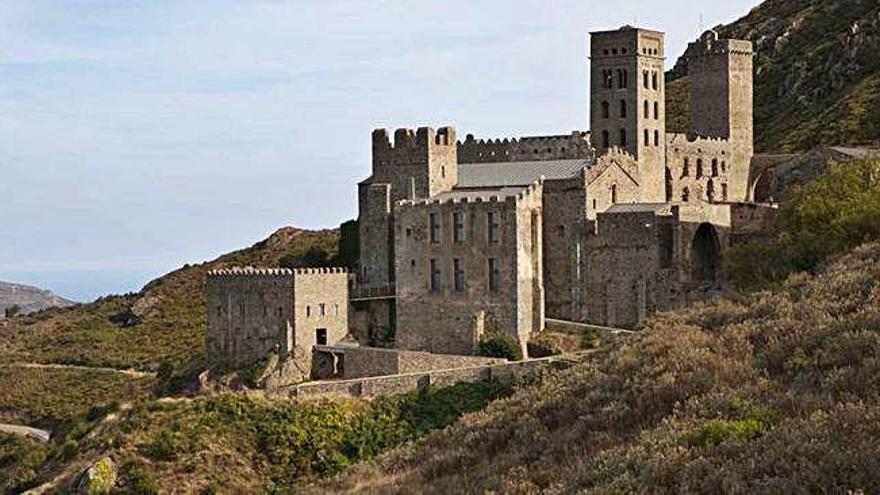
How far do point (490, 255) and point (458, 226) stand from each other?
1708 millimetres

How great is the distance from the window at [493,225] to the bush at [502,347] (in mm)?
3535

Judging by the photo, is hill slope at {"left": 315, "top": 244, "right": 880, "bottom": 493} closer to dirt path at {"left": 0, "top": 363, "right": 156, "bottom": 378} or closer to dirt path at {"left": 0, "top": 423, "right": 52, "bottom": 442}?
dirt path at {"left": 0, "top": 423, "right": 52, "bottom": 442}

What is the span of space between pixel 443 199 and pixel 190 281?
138 feet

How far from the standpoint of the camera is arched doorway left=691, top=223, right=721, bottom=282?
2167 inches

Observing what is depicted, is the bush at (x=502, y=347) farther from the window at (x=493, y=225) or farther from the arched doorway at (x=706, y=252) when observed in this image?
the arched doorway at (x=706, y=252)

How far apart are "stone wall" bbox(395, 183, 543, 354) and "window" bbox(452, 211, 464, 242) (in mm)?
74

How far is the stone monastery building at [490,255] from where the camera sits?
53312 mm

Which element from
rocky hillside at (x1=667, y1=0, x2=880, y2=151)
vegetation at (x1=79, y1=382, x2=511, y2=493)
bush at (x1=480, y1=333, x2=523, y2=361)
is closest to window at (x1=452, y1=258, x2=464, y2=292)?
bush at (x1=480, y1=333, x2=523, y2=361)

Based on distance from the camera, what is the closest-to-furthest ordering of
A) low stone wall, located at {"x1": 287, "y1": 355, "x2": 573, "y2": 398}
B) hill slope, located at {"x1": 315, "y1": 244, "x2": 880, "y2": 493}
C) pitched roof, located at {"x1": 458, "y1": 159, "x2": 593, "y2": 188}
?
1. hill slope, located at {"x1": 315, "y1": 244, "x2": 880, "y2": 493}
2. low stone wall, located at {"x1": 287, "y1": 355, "x2": 573, "y2": 398}
3. pitched roof, located at {"x1": 458, "y1": 159, "x2": 593, "y2": 188}

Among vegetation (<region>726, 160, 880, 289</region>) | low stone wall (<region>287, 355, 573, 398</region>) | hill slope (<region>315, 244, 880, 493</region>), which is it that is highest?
vegetation (<region>726, 160, 880, 289</region>)

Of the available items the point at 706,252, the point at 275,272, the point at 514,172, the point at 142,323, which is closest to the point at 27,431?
the point at 275,272

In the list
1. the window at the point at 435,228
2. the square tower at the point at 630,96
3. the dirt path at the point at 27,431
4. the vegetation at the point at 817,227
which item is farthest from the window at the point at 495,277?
the dirt path at the point at 27,431

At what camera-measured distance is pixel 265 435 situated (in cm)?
4728

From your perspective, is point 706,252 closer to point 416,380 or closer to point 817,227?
point 817,227
